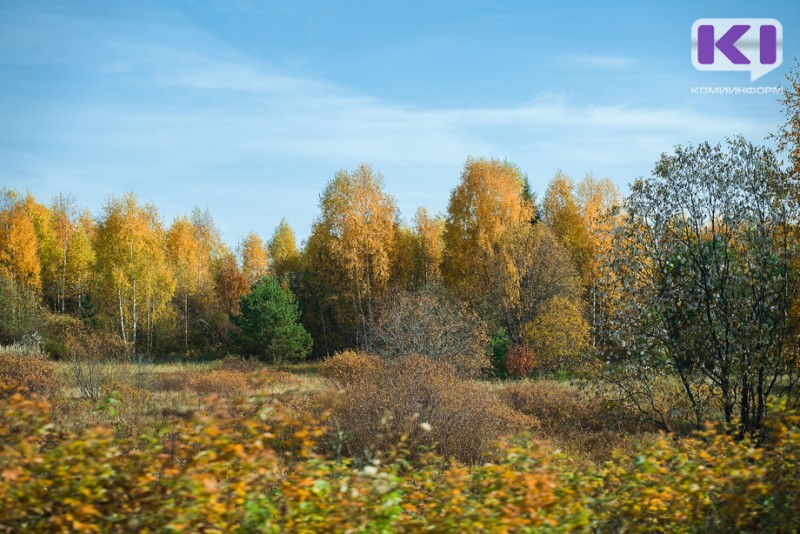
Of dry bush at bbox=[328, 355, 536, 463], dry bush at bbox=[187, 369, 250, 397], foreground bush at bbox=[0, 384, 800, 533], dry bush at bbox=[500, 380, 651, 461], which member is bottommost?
dry bush at bbox=[500, 380, 651, 461]

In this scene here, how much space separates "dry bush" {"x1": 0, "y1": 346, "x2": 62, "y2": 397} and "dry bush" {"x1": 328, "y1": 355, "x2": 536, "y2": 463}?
8.54 m

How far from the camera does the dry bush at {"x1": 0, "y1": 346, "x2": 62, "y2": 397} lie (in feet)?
52.7

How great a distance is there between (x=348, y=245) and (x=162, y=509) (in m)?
27.4

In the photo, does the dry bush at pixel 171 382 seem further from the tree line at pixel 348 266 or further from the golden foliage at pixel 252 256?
the golden foliage at pixel 252 256

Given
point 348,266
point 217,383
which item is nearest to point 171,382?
point 217,383

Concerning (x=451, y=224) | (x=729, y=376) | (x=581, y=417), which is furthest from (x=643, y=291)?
(x=451, y=224)

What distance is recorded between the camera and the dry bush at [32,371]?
632 inches

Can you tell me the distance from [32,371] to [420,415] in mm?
11538

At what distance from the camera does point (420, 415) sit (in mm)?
10641

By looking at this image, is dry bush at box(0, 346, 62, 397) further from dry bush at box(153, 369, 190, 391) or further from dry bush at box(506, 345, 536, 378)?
dry bush at box(506, 345, 536, 378)

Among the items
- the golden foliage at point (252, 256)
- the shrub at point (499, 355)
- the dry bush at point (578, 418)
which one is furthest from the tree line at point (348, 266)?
the dry bush at point (578, 418)

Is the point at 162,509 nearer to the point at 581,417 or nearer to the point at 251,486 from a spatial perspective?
the point at 251,486

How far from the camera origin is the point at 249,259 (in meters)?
45.9

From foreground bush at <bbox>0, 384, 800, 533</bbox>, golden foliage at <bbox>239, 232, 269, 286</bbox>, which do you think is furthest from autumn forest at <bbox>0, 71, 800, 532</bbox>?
golden foliage at <bbox>239, 232, 269, 286</bbox>
